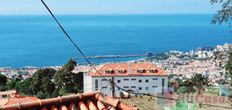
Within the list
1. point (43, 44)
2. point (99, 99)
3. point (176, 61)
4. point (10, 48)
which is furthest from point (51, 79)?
point (43, 44)

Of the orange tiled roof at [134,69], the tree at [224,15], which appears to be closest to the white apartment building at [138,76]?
the orange tiled roof at [134,69]

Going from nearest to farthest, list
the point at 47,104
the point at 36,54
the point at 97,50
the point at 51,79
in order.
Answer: the point at 47,104, the point at 51,79, the point at 36,54, the point at 97,50

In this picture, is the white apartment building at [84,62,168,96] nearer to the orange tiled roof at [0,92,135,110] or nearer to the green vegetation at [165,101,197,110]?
the green vegetation at [165,101,197,110]

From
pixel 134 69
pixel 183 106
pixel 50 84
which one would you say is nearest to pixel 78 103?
pixel 183 106

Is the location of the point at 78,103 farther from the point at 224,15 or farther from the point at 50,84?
the point at 50,84

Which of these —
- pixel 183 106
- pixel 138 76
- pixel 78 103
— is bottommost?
pixel 183 106

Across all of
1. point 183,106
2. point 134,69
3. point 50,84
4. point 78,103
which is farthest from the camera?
point 134,69

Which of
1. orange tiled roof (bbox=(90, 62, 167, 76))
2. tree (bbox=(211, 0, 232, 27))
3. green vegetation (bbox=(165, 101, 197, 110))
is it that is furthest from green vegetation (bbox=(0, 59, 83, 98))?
tree (bbox=(211, 0, 232, 27))

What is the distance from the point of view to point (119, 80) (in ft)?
108

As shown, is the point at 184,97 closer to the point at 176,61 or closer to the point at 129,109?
the point at 129,109

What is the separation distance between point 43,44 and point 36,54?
1399 centimetres

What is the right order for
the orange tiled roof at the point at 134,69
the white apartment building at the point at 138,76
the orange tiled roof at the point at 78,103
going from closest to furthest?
the orange tiled roof at the point at 78,103 < the white apartment building at the point at 138,76 < the orange tiled roof at the point at 134,69

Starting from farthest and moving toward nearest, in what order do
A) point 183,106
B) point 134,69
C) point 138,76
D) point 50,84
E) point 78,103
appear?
point 134,69
point 138,76
point 50,84
point 183,106
point 78,103

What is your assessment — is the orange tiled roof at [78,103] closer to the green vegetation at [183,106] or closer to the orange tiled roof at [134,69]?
the green vegetation at [183,106]
